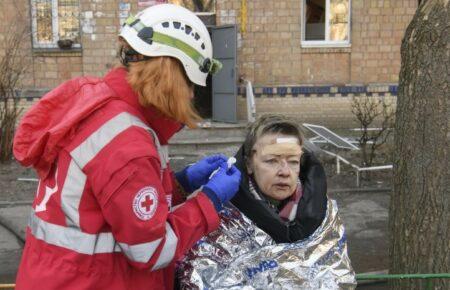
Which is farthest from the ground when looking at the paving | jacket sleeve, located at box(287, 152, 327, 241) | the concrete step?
jacket sleeve, located at box(287, 152, 327, 241)

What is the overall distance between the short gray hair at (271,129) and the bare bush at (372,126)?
19.6 feet

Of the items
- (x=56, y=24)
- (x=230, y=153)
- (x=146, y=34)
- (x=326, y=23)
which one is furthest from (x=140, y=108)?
(x=326, y=23)

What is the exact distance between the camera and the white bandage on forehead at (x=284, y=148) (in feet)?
7.10

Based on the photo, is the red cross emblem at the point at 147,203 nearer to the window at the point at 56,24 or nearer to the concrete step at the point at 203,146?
the concrete step at the point at 203,146

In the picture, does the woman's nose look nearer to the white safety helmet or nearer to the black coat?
the black coat

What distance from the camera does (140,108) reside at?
5.79 ft

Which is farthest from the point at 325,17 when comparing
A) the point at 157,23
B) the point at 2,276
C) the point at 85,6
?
the point at 157,23

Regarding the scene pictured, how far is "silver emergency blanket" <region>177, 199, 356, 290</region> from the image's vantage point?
1877 mm

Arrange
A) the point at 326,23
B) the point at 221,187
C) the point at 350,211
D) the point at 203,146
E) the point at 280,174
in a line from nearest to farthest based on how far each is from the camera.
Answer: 1. the point at 221,187
2. the point at 280,174
3. the point at 350,211
4. the point at 203,146
5. the point at 326,23

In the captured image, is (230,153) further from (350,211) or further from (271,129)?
(271,129)

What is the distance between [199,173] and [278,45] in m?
9.04

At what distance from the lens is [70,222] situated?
5.59 ft

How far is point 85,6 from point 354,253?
7.56 m

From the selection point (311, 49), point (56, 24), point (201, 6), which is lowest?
point (311, 49)
